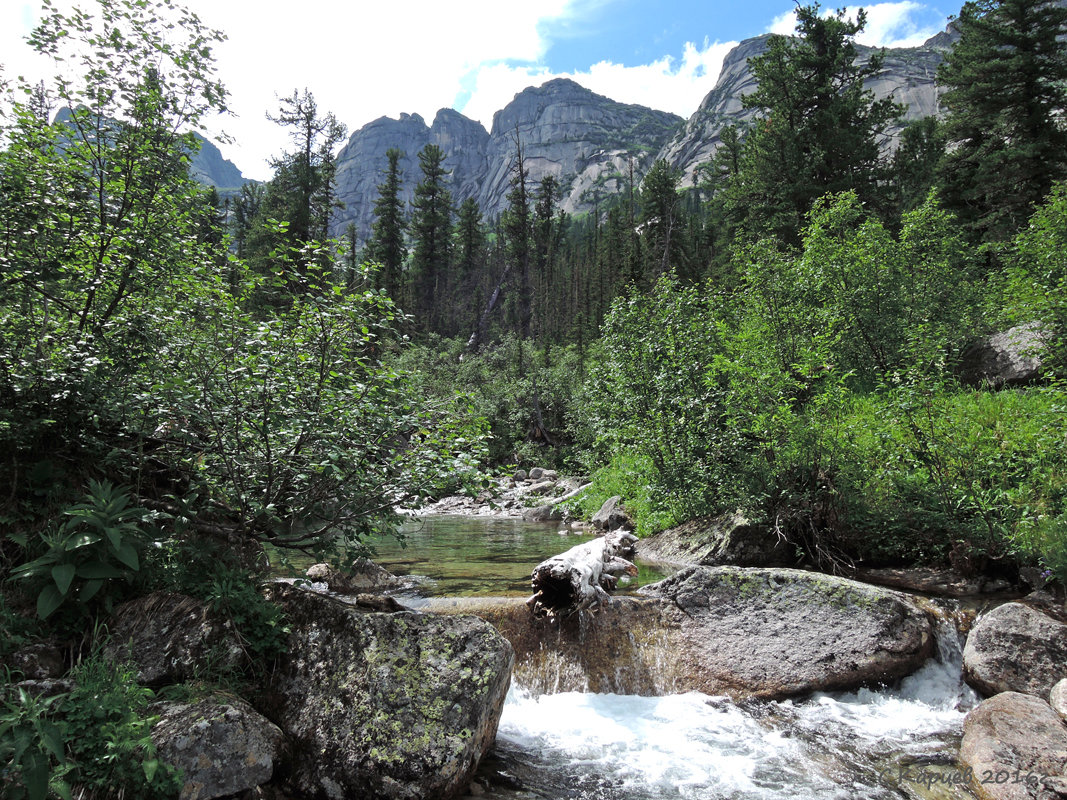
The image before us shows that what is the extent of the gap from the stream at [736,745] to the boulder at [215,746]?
179 centimetres

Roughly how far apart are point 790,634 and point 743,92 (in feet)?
551

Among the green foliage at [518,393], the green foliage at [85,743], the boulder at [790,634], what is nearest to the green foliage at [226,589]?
the green foliage at [85,743]

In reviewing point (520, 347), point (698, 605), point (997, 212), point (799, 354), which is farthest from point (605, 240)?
point (698, 605)

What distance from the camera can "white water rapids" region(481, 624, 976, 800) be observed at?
450cm

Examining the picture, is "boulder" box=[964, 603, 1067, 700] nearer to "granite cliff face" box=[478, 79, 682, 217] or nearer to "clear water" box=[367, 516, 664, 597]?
"clear water" box=[367, 516, 664, 597]

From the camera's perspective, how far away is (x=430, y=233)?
57.8 meters

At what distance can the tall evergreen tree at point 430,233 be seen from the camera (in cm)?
5547

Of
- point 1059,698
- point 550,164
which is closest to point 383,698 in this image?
point 1059,698

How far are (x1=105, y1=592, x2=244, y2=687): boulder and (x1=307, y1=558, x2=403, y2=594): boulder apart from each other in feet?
15.4

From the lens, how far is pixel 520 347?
126ft

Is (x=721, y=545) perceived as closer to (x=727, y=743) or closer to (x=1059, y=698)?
(x=727, y=743)

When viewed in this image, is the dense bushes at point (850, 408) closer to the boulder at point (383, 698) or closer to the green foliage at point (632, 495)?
the green foliage at point (632, 495)

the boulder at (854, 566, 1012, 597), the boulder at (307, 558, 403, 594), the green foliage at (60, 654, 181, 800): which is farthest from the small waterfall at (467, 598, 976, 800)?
the boulder at (307, 558, 403, 594)

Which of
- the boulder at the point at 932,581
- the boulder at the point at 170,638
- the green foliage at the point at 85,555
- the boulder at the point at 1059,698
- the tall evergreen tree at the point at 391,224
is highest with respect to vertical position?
the tall evergreen tree at the point at 391,224
